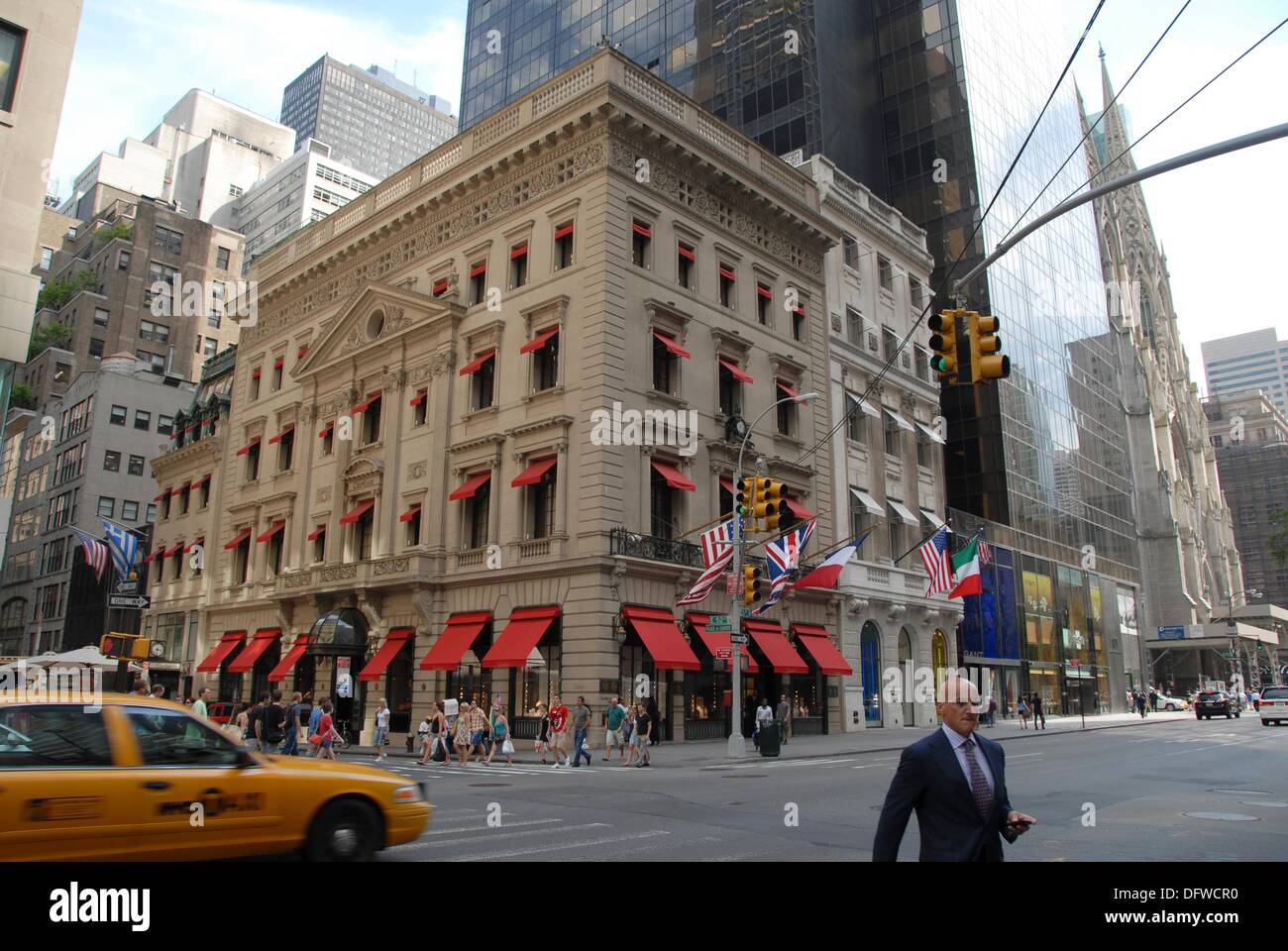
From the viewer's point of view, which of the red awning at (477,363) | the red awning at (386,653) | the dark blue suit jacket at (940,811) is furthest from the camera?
the red awning at (477,363)

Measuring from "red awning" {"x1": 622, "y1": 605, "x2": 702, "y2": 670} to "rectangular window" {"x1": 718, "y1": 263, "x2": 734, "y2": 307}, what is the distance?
43.4 ft

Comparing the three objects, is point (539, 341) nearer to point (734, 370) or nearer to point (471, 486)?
point (471, 486)

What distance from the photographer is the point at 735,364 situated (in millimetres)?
35969

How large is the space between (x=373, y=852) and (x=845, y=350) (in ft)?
119

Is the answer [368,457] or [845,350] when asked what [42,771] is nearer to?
[368,457]

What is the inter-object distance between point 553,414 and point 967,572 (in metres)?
16.9

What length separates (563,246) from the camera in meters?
33.7

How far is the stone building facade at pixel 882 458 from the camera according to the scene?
40.5 m

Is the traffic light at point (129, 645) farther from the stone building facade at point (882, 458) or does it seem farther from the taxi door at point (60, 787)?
the stone building facade at point (882, 458)

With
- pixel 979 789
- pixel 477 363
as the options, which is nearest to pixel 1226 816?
pixel 979 789

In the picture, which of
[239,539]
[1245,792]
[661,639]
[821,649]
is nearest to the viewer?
[1245,792]

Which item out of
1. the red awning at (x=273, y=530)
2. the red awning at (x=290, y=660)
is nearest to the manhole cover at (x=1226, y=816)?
the red awning at (x=290, y=660)

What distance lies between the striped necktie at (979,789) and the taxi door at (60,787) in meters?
6.44
